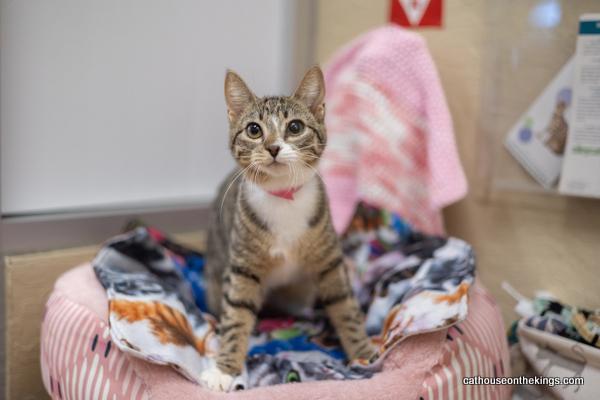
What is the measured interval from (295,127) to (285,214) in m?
0.22

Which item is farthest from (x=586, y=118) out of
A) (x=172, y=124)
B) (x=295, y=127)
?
(x=172, y=124)

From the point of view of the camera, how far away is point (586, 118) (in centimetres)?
131

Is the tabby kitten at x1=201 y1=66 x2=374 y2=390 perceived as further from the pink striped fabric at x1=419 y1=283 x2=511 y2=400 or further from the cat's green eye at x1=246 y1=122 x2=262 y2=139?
the pink striped fabric at x1=419 y1=283 x2=511 y2=400

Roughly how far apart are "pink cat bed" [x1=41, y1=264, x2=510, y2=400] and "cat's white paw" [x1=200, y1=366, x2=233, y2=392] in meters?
0.03

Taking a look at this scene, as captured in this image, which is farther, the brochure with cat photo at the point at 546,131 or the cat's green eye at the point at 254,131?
the brochure with cat photo at the point at 546,131

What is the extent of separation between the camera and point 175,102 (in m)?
1.81

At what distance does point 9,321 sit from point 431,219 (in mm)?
1343

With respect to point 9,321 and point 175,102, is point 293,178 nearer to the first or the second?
point 175,102

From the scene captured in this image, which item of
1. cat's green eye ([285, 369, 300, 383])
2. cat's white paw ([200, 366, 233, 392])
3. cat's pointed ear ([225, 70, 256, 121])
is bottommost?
cat's green eye ([285, 369, 300, 383])

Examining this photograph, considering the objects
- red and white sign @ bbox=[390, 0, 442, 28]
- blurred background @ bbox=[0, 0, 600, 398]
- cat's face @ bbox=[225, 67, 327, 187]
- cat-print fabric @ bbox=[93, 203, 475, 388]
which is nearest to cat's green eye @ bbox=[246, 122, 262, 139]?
cat's face @ bbox=[225, 67, 327, 187]

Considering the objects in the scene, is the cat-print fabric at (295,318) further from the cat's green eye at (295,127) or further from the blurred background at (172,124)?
the cat's green eye at (295,127)

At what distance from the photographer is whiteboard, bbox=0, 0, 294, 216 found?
149 centimetres

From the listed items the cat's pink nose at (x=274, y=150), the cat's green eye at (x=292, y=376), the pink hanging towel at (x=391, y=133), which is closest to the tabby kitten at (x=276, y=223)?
the cat's pink nose at (x=274, y=150)

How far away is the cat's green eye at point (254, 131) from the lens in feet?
3.65
